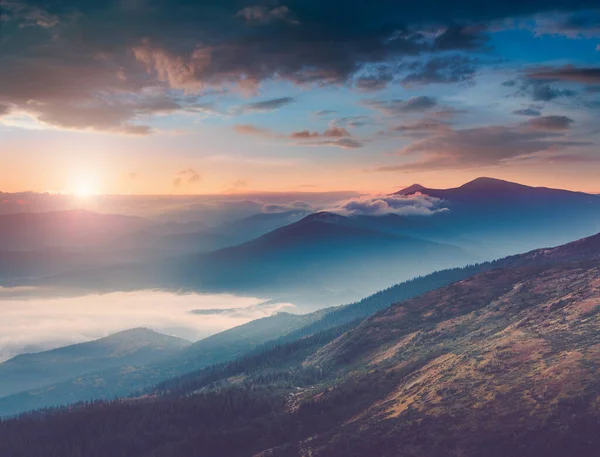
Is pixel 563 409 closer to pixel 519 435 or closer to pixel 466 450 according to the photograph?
pixel 519 435

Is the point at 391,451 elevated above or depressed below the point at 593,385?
below

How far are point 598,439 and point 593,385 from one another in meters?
31.3

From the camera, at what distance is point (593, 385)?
646 ft

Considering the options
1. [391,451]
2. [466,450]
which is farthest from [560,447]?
[391,451]

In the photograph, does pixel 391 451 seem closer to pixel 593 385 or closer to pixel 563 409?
pixel 563 409

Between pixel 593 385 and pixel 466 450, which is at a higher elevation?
pixel 593 385

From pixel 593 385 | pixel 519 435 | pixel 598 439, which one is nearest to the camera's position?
pixel 598 439

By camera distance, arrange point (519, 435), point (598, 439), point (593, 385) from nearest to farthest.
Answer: point (598, 439) < point (519, 435) < point (593, 385)

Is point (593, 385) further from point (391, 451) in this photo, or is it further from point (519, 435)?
point (391, 451)

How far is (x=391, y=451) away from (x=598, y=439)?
69291 mm

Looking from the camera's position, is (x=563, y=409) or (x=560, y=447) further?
(x=563, y=409)

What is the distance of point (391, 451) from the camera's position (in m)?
200

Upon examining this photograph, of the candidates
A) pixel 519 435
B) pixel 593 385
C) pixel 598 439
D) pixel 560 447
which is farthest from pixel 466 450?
pixel 593 385

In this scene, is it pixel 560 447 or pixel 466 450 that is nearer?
pixel 560 447
